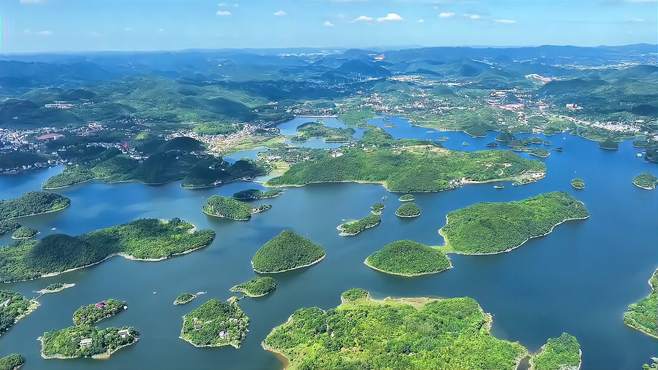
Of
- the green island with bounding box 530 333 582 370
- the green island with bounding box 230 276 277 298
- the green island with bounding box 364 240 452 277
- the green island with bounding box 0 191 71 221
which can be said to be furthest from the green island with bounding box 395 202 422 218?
the green island with bounding box 0 191 71 221

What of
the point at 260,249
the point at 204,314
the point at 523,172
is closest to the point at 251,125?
the point at 523,172

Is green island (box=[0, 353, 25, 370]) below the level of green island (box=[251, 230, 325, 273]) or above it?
below

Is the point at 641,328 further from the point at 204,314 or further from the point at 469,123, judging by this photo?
the point at 469,123

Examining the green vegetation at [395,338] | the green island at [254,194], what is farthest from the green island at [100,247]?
the green vegetation at [395,338]

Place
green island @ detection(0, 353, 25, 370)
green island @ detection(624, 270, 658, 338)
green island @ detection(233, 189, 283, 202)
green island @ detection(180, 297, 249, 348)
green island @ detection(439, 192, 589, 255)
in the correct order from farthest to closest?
green island @ detection(233, 189, 283, 202), green island @ detection(439, 192, 589, 255), green island @ detection(180, 297, 249, 348), green island @ detection(624, 270, 658, 338), green island @ detection(0, 353, 25, 370)

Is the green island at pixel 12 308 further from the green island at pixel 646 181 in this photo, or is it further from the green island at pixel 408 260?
the green island at pixel 646 181

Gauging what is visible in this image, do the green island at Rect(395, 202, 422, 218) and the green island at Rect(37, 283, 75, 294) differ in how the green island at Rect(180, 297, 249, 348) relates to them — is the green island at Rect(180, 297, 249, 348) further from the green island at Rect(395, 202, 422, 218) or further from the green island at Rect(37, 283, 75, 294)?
the green island at Rect(395, 202, 422, 218)
